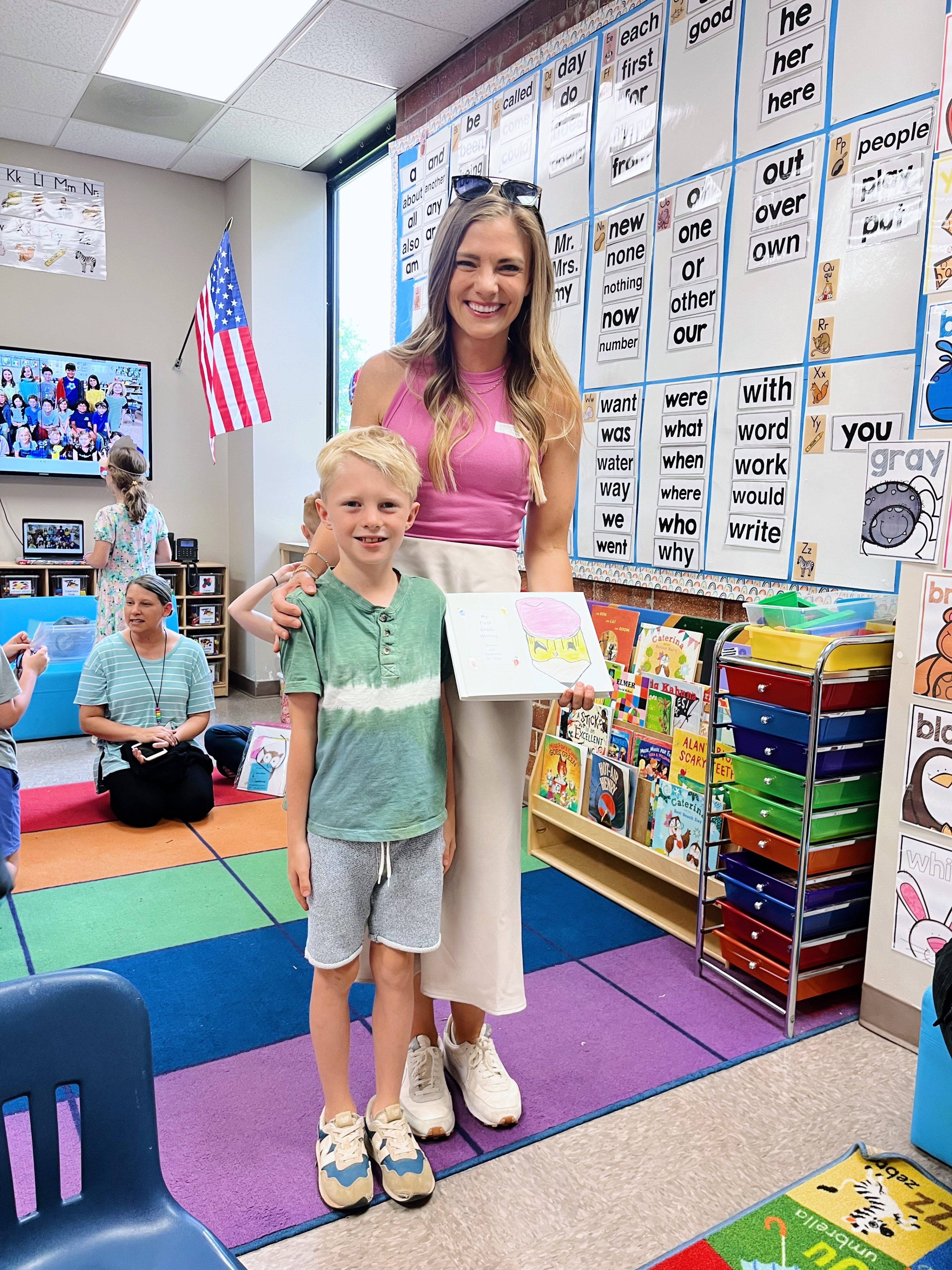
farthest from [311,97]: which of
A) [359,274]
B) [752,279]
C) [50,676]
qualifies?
[50,676]

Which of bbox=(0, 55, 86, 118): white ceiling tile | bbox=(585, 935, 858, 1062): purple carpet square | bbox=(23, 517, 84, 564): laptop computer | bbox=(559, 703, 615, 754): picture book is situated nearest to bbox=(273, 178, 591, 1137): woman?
bbox=(585, 935, 858, 1062): purple carpet square

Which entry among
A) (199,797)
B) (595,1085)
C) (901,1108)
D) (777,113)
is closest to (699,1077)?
(595,1085)

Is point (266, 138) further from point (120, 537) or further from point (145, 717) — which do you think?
point (145, 717)

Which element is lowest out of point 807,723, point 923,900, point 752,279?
point 923,900

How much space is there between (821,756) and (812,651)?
0.25 m

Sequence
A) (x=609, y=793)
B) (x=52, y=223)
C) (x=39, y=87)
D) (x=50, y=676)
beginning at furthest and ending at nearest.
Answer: (x=52, y=223) < (x=50, y=676) < (x=39, y=87) < (x=609, y=793)

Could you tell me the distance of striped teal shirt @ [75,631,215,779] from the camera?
138 inches

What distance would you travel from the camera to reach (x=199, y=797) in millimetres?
3562

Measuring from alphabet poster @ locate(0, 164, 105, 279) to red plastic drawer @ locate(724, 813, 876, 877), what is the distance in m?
5.42

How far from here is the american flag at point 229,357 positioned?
4707 millimetres

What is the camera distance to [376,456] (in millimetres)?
1488

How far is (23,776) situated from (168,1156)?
285 centimetres

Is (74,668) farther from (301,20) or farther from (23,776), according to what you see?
(301,20)

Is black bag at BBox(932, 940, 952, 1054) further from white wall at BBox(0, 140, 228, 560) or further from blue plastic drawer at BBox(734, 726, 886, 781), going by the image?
white wall at BBox(0, 140, 228, 560)
